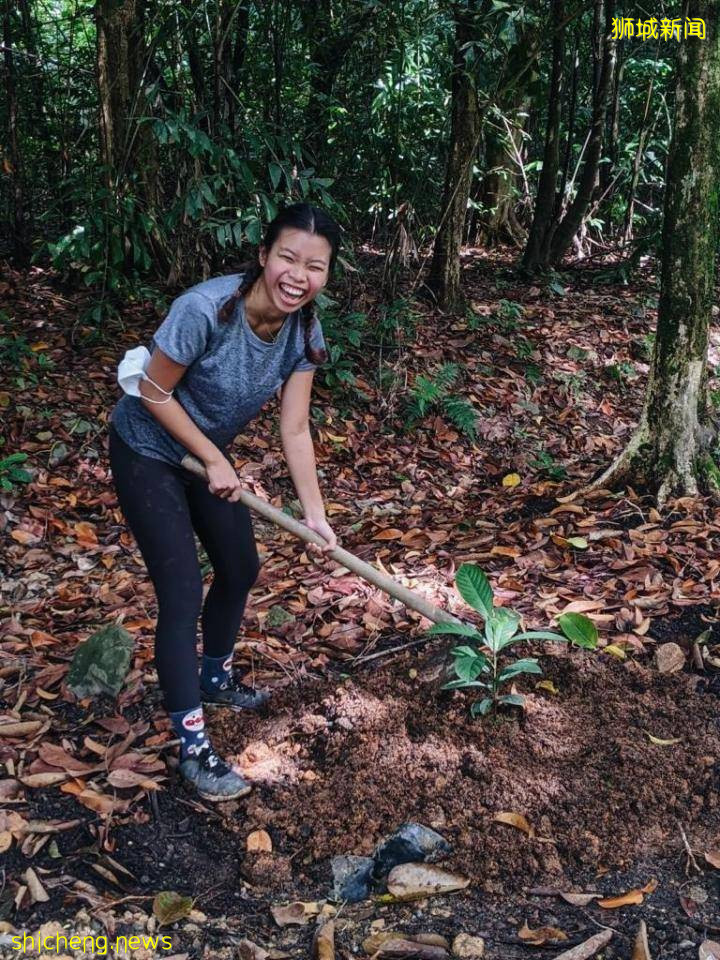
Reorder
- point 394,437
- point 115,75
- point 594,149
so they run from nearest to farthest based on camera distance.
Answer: point 394,437
point 115,75
point 594,149

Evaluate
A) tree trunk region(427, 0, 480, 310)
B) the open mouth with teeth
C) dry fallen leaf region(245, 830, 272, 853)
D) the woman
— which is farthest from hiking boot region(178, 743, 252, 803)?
tree trunk region(427, 0, 480, 310)

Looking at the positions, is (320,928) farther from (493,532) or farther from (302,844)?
(493,532)

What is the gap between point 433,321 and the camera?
688cm

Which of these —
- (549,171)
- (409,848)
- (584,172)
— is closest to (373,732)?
(409,848)

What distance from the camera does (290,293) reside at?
2.45m

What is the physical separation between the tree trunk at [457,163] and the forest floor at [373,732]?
90.9 inches

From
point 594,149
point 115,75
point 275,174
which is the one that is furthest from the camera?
point 594,149

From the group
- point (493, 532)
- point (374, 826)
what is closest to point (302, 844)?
point (374, 826)

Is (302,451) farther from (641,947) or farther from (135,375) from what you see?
(641,947)

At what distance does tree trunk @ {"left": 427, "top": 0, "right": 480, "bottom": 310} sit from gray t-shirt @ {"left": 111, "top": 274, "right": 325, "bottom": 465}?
4.39 m

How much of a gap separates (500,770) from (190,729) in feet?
3.28

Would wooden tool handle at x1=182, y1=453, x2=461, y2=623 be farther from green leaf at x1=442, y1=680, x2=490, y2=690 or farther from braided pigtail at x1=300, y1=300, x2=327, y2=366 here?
braided pigtail at x1=300, y1=300, x2=327, y2=366

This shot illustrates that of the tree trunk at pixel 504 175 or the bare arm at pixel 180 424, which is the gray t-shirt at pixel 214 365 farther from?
the tree trunk at pixel 504 175

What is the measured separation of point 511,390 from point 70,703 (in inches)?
163
